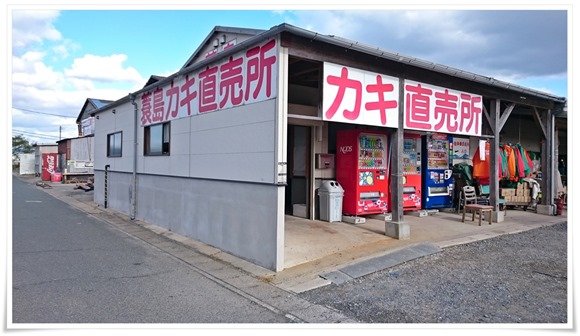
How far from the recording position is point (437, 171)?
11.3 metres

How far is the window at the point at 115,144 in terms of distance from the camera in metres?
14.0

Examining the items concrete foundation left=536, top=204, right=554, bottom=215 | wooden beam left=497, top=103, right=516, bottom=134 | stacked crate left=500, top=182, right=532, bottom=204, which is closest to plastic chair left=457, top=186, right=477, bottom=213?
stacked crate left=500, top=182, right=532, bottom=204

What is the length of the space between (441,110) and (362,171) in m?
2.21

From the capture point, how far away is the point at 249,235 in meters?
7.12

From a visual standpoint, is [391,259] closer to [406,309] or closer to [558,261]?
[406,309]

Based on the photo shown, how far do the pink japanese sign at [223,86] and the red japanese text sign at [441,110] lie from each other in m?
3.06

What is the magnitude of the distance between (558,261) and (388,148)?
4.47 m

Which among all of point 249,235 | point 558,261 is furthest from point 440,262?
point 249,235

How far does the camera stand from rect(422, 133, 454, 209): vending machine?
Answer: 11.1 m

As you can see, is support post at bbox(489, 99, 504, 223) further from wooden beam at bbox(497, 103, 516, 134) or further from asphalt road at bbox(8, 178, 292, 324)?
asphalt road at bbox(8, 178, 292, 324)

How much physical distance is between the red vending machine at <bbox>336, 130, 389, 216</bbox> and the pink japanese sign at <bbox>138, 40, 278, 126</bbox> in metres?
Answer: 3.32

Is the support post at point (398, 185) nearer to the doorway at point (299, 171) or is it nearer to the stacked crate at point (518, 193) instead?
the doorway at point (299, 171)

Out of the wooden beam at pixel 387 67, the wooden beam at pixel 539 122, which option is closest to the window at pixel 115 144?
the wooden beam at pixel 387 67

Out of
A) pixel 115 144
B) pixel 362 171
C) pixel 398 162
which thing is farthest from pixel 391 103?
pixel 115 144
